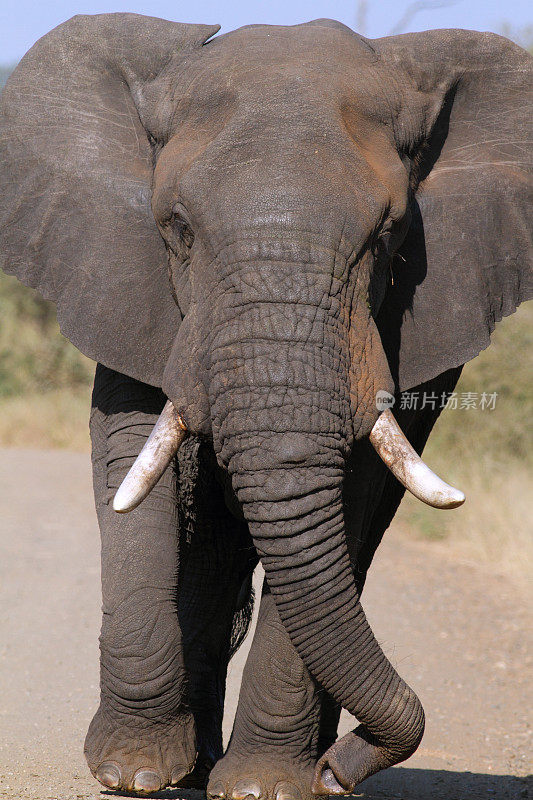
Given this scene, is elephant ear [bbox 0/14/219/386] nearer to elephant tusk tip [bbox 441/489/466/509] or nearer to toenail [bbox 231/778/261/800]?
elephant tusk tip [bbox 441/489/466/509]

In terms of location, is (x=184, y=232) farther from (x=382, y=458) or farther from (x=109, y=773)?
(x=109, y=773)

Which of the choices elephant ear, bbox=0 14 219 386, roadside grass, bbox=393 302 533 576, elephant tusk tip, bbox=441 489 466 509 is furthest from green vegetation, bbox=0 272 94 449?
elephant tusk tip, bbox=441 489 466 509

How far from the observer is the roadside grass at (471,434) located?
1021 centimetres

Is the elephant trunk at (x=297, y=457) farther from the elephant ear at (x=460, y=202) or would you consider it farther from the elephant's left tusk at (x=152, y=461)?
the elephant ear at (x=460, y=202)

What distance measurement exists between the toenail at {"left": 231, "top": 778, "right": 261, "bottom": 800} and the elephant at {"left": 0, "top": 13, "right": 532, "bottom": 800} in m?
0.01

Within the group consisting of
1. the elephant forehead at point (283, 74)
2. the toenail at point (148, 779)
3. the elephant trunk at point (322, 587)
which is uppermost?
the elephant forehead at point (283, 74)

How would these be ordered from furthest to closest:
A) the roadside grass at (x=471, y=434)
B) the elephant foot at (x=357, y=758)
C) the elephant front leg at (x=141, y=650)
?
the roadside grass at (x=471, y=434), the elephant front leg at (x=141, y=650), the elephant foot at (x=357, y=758)

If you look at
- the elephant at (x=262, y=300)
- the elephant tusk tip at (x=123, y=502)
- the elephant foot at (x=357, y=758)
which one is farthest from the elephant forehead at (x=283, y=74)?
the elephant foot at (x=357, y=758)

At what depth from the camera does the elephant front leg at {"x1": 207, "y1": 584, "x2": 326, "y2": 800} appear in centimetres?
401

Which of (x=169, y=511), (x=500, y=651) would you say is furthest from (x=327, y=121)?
(x=500, y=651)

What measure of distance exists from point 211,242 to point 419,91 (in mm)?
1134

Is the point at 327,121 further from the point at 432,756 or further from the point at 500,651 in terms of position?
the point at 500,651

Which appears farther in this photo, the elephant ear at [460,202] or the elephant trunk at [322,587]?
the elephant ear at [460,202]

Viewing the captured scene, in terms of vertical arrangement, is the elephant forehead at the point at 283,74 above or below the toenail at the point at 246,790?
above
